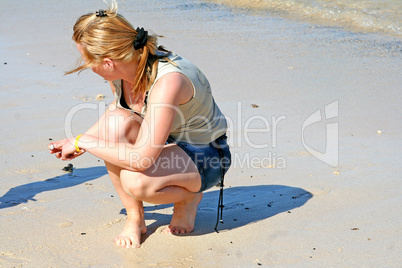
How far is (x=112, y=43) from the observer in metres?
2.58

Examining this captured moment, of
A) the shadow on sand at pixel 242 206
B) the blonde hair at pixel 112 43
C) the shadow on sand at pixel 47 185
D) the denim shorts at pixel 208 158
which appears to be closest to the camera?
the blonde hair at pixel 112 43

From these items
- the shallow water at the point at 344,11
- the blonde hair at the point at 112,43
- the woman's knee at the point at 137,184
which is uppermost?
the shallow water at the point at 344,11

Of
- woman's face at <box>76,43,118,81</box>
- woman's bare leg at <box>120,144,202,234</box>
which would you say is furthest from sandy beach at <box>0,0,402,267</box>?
woman's face at <box>76,43,118,81</box>

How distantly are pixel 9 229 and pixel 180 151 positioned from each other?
3.25 ft

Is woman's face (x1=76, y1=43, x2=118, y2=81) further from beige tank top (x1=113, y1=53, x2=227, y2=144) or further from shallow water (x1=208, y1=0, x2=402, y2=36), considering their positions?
shallow water (x1=208, y1=0, x2=402, y2=36)

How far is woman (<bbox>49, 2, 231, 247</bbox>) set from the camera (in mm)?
2604

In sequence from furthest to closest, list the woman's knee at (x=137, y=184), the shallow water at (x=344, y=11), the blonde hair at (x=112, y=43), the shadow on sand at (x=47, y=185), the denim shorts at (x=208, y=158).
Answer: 1. the shallow water at (x=344, y=11)
2. the shadow on sand at (x=47, y=185)
3. the denim shorts at (x=208, y=158)
4. the woman's knee at (x=137, y=184)
5. the blonde hair at (x=112, y=43)

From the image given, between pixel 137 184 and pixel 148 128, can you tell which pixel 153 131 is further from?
pixel 137 184

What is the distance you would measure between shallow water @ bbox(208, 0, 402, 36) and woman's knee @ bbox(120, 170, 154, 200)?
635cm

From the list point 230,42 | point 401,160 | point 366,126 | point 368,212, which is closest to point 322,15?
point 230,42

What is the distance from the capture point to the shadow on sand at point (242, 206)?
10.1 ft

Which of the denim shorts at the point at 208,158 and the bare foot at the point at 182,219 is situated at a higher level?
the denim shorts at the point at 208,158

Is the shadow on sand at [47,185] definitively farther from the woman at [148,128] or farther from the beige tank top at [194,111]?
the beige tank top at [194,111]

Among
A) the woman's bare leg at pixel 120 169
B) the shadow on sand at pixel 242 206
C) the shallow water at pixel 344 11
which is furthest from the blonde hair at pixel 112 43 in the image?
the shallow water at pixel 344 11
